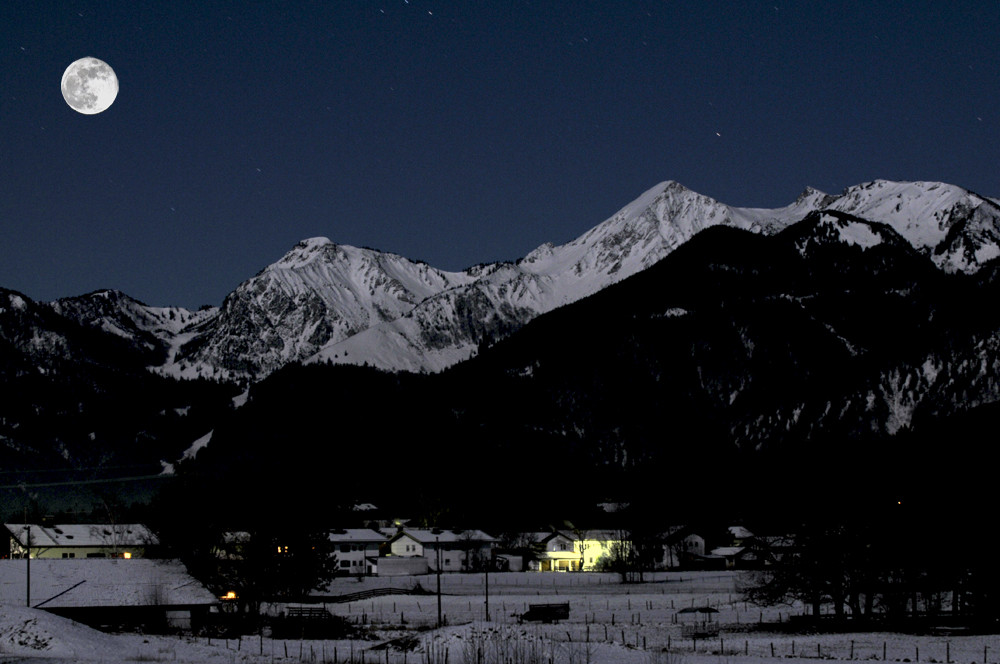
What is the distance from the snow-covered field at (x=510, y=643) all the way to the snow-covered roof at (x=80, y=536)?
59.9 metres

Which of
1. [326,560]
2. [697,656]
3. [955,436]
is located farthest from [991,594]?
[955,436]

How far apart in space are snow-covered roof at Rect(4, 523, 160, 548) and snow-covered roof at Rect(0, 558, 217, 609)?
141 feet

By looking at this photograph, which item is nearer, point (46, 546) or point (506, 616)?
point (506, 616)

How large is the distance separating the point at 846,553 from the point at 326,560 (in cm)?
4021

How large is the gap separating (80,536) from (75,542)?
2.53m

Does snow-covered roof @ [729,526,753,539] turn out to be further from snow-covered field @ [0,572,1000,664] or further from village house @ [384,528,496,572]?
snow-covered field @ [0,572,1000,664]

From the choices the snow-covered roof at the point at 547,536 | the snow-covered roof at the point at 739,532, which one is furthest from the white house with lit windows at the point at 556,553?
the snow-covered roof at the point at 739,532

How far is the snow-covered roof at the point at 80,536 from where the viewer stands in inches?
5010

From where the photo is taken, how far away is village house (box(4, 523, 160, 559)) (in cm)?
12494

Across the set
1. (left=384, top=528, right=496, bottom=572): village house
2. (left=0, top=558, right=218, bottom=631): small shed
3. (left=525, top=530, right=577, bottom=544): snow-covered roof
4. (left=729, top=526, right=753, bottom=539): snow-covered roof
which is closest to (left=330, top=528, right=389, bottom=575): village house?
(left=384, top=528, right=496, bottom=572): village house

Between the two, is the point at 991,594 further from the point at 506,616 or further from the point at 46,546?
the point at 46,546

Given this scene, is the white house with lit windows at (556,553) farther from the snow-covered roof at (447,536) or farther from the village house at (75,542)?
the village house at (75,542)

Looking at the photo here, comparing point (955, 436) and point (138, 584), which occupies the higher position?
point (955, 436)

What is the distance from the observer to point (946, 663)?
164ft
